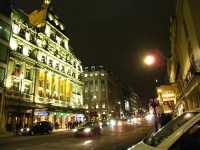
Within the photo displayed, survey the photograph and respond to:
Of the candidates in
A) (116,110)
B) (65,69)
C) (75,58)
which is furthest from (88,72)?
(65,69)

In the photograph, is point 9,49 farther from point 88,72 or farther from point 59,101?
point 88,72

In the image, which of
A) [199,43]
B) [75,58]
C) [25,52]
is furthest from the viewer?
[75,58]

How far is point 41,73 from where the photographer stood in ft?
171

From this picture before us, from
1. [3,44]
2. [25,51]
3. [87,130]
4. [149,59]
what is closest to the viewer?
[149,59]

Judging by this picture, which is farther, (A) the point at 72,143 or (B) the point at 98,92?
(B) the point at 98,92

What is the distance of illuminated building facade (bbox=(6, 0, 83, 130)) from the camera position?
140 feet

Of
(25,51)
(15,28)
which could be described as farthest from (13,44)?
(25,51)

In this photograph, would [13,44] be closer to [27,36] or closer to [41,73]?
[27,36]

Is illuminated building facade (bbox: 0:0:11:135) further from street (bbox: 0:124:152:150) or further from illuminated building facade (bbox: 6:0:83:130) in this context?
street (bbox: 0:124:152:150)

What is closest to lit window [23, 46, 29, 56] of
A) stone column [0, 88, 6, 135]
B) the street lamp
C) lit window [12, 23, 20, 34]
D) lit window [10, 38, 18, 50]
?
lit window [10, 38, 18, 50]

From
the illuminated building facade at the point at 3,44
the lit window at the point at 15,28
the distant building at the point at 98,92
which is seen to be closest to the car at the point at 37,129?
the illuminated building facade at the point at 3,44

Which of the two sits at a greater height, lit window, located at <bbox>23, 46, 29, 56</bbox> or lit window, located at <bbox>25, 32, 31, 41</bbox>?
lit window, located at <bbox>25, 32, 31, 41</bbox>

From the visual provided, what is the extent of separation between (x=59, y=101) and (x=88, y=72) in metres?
59.3

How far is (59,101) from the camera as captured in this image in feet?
192
